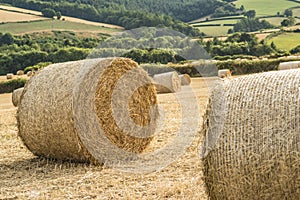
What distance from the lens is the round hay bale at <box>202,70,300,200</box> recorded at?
4.43 metres

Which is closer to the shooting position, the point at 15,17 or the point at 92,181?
the point at 92,181

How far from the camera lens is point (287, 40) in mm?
45219

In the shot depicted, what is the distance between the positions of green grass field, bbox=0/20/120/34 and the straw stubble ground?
5255 cm

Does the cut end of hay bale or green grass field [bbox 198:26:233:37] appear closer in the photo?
the cut end of hay bale

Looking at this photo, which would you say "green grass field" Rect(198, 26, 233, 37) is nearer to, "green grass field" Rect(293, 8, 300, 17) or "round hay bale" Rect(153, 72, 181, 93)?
"green grass field" Rect(293, 8, 300, 17)

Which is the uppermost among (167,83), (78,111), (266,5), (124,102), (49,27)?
(78,111)

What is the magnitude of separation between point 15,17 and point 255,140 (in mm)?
62508

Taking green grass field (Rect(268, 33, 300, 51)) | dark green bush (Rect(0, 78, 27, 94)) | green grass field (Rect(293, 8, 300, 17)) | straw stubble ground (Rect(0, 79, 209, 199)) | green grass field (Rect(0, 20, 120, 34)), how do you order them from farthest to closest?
green grass field (Rect(293, 8, 300, 17)) → green grass field (Rect(0, 20, 120, 34)) → green grass field (Rect(268, 33, 300, 51)) → dark green bush (Rect(0, 78, 27, 94)) → straw stubble ground (Rect(0, 79, 209, 199))

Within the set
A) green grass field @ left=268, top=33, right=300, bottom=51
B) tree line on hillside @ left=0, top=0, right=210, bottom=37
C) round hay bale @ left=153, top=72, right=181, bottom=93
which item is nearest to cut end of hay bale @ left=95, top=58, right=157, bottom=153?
round hay bale @ left=153, top=72, right=181, bottom=93

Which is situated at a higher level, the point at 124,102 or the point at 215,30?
the point at 124,102

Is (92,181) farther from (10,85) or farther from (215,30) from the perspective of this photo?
(215,30)

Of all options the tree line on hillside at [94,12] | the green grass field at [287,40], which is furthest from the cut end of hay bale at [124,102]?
the tree line on hillside at [94,12]

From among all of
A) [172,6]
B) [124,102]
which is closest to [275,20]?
[172,6]

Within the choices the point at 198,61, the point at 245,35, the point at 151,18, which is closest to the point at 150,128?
the point at 198,61
